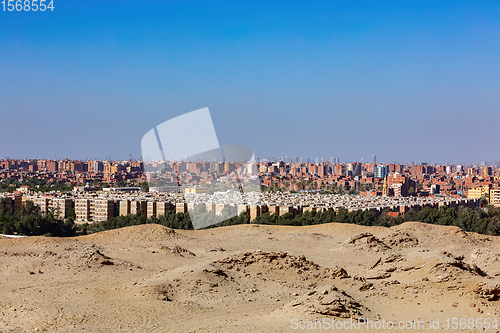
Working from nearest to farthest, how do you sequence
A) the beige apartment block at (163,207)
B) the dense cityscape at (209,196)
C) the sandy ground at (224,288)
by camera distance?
the sandy ground at (224,288) < the dense cityscape at (209,196) < the beige apartment block at (163,207)

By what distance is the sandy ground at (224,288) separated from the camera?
698 centimetres

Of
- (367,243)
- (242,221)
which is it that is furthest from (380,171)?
(367,243)

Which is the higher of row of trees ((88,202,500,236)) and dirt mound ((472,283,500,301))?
dirt mound ((472,283,500,301))

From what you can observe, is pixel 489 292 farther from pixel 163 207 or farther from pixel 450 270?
pixel 163 207

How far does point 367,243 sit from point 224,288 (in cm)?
651

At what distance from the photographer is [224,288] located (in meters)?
8.88

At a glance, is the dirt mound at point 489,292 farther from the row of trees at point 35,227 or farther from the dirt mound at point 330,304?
the row of trees at point 35,227

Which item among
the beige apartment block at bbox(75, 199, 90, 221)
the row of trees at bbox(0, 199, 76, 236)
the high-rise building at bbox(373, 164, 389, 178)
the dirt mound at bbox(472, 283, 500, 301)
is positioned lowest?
the beige apartment block at bbox(75, 199, 90, 221)

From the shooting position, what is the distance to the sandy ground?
6980 millimetres

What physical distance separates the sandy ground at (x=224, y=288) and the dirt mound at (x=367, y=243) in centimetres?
16

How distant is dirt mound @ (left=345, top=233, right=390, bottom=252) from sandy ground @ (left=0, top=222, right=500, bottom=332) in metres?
0.16

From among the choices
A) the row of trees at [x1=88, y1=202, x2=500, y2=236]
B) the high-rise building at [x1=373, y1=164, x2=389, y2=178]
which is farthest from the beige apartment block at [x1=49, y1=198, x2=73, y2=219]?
the high-rise building at [x1=373, y1=164, x2=389, y2=178]

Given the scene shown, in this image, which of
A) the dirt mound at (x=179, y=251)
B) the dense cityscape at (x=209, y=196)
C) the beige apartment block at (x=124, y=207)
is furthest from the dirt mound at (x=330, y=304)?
the beige apartment block at (x=124, y=207)

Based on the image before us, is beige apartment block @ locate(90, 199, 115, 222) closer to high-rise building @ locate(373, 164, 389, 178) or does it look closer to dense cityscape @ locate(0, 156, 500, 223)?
dense cityscape @ locate(0, 156, 500, 223)
